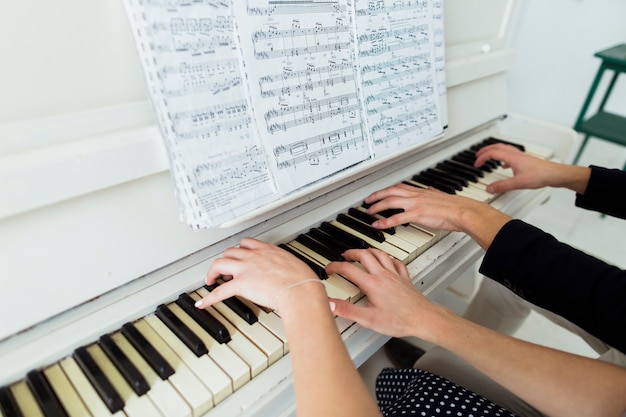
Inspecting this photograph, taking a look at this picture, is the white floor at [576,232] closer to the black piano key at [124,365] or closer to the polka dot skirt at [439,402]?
the polka dot skirt at [439,402]

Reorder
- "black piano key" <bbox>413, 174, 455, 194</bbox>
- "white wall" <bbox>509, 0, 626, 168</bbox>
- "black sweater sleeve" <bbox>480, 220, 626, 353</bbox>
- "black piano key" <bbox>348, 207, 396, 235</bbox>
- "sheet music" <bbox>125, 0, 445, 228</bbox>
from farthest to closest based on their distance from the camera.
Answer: "white wall" <bbox>509, 0, 626, 168</bbox> < "black piano key" <bbox>413, 174, 455, 194</bbox> < "black piano key" <bbox>348, 207, 396, 235</bbox> < "black sweater sleeve" <bbox>480, 220, 626, 353</bbox> < "sheet music" <bbox>125, 0, 445, 228</bbox>

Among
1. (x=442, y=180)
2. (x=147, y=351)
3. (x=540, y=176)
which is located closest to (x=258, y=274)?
(x=147, y=351)

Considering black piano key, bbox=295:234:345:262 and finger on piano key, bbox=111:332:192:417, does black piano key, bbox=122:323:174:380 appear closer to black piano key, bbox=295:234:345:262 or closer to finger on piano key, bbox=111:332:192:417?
finger on piano key, bbox=111:332:192:417

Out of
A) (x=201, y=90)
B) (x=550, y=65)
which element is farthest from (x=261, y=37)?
(x=550, y=65)

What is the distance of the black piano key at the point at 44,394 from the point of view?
574 millimetres

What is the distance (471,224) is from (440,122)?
405 millimetres

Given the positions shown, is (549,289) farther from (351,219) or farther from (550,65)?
(550,65)

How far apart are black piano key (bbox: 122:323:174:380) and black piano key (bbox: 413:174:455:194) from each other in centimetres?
93

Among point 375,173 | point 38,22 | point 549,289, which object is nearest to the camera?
point 38,22

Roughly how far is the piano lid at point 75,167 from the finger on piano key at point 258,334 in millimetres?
154

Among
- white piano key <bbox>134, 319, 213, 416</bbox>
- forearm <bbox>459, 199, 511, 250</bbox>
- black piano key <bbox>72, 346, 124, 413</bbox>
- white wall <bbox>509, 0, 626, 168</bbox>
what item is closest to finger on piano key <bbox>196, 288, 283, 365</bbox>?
white piano key <bbox>134, 319, 213, 416</bbox>

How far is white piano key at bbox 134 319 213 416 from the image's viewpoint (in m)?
0.60

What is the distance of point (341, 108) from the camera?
36.1 inches

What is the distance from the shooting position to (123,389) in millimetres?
614
